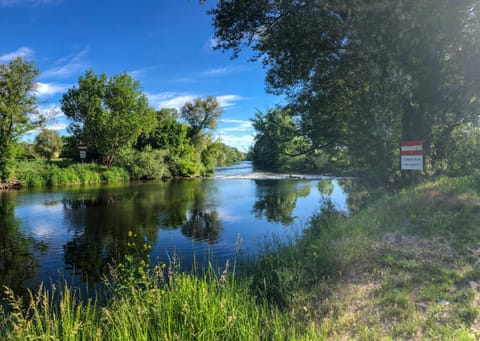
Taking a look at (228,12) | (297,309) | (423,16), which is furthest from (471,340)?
(228,12)

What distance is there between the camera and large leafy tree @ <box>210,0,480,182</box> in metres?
7.22

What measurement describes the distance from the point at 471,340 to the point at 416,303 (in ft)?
2.72

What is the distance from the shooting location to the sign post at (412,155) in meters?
8.12

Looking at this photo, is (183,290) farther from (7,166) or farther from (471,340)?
(7,166)

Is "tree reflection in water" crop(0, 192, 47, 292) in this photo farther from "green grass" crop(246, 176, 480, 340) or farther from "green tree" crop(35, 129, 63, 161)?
"green tree" crop(35, 129, 63, 161)

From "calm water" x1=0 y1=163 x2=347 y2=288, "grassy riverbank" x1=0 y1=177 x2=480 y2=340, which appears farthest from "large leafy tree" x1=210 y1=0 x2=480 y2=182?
"calm water" x1=0 y1=163 x2=347 y2=288

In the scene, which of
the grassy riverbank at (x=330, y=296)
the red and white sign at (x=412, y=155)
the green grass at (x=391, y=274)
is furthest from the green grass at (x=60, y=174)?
the red and white sign at (x=412, y=155)

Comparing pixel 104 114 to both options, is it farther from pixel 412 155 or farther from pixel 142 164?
pixel 412 155

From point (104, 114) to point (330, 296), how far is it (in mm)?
33202

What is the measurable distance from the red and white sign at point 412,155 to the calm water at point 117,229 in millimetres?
3754

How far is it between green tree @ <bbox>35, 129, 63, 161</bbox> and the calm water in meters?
26.7

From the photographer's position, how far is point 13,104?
23750 mm

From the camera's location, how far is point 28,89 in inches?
969

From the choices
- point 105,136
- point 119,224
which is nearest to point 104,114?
point 105,136
